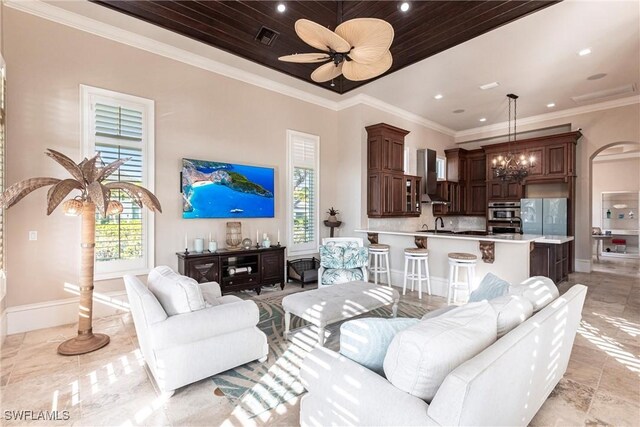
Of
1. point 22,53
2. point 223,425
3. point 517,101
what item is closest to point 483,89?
point 517,101

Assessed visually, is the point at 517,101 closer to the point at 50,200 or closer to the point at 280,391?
the point at 280,391

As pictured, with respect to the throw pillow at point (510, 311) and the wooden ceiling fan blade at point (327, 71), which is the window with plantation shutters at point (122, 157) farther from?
the throw pillow at point (510, 311)

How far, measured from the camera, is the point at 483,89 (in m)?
5.64

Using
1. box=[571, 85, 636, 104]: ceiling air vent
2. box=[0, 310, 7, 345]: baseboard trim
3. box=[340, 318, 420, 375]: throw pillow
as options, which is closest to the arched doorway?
box=[571, 85, 636, 104]: ceiling air vent

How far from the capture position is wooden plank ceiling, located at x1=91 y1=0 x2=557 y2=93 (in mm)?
3418

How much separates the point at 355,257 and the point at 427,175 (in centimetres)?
403

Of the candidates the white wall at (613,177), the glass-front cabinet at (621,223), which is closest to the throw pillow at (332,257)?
the glass-front cabinet at (621,223)

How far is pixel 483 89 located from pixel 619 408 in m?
5.25

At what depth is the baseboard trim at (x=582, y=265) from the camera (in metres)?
6.65

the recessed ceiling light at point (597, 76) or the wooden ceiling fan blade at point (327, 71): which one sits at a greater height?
the recessed ceiling light at point (597, 76)

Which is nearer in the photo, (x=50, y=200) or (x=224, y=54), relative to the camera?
(x=50, y=200)

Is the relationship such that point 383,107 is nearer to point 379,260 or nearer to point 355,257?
point 379,260

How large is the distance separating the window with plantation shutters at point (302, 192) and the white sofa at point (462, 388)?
414 cm

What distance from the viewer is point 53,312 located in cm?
352
